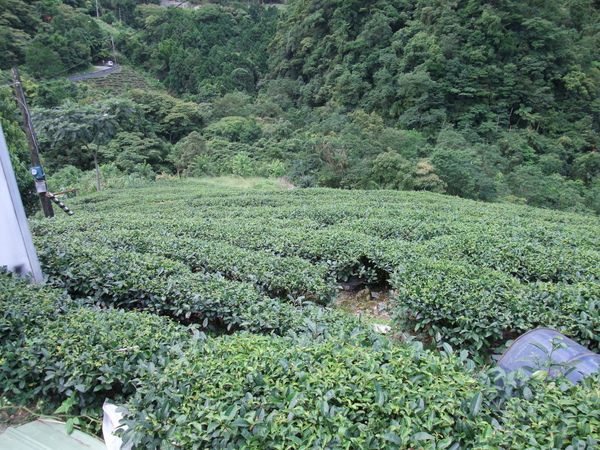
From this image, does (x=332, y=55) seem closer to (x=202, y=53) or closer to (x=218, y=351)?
(x=202, y=53)

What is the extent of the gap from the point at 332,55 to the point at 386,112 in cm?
1025

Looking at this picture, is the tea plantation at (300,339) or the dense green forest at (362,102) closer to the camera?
the tea plantation at (300,339)

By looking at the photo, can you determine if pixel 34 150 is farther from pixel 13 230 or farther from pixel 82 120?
pixel 13 230

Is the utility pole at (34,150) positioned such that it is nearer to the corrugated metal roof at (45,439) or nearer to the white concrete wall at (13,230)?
the white concrete wall at (13,230)

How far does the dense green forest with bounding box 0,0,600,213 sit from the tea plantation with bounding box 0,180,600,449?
10.2 metres

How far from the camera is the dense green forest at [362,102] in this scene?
687 inches

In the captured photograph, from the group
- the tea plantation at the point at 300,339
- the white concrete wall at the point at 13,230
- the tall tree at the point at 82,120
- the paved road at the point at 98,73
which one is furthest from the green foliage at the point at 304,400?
the paved road at the point at 98,73

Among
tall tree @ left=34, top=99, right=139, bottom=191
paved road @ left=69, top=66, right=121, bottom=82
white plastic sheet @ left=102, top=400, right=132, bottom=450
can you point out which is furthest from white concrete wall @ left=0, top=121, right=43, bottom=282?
paved road @ left=69, top=66, right=121, bottom=82

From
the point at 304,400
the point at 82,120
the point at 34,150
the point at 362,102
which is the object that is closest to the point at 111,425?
the point at 304,400

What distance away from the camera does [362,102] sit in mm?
29922

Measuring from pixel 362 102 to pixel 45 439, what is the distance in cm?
3061

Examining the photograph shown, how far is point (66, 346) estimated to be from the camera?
98.7 inches

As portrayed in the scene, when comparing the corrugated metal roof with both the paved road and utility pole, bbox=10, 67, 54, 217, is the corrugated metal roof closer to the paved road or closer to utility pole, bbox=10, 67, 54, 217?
utility pole, bbox=10, 67, 54, 217

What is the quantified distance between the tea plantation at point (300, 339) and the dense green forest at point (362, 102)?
403 inches
